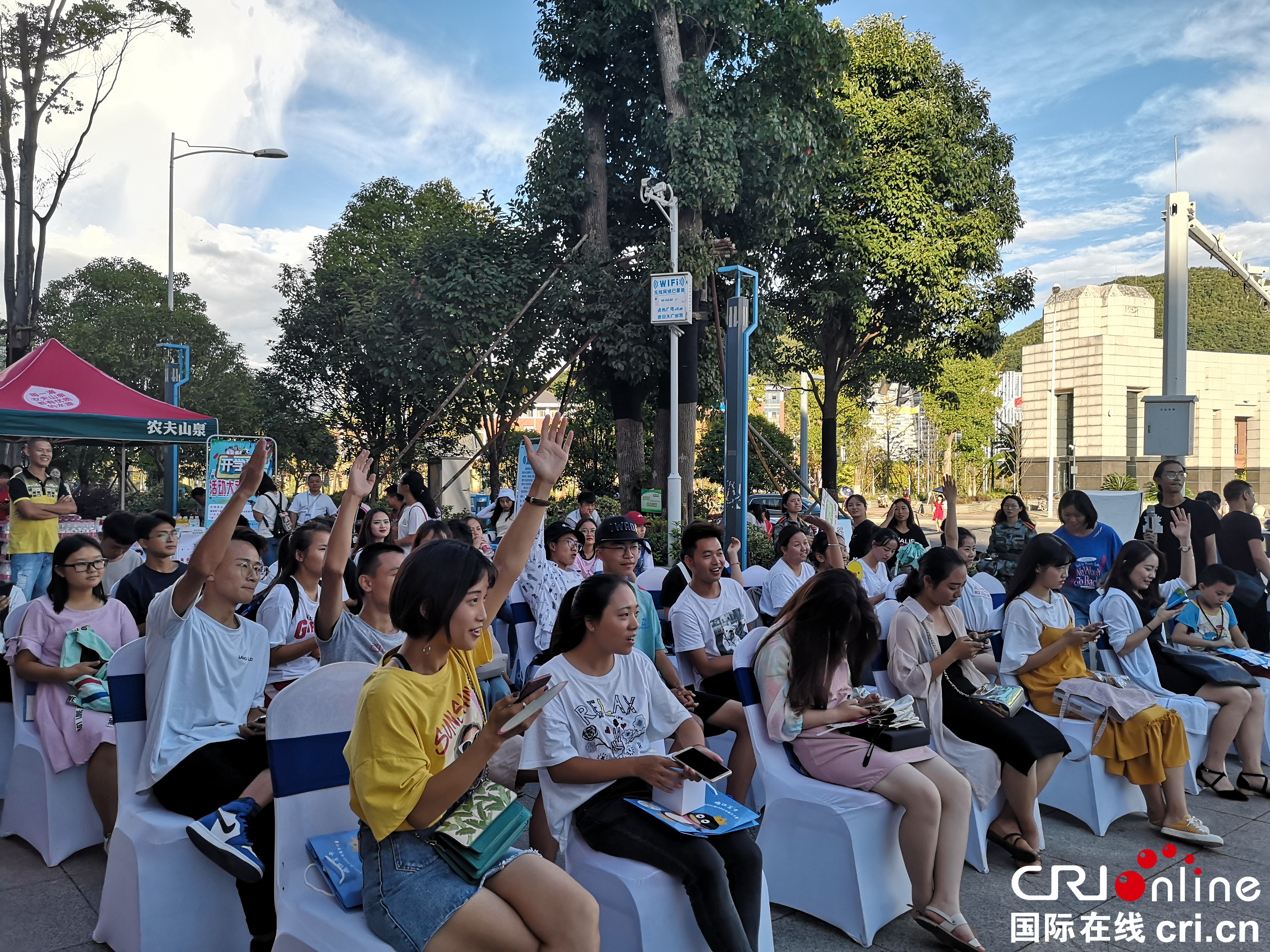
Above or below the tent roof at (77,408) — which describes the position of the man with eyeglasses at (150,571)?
below

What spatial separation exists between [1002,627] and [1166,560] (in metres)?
2.50

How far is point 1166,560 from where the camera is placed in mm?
6555

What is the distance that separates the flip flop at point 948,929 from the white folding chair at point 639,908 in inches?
33.6

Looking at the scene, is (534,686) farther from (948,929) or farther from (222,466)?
(222,466)

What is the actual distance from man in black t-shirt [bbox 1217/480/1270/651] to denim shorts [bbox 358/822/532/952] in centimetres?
587

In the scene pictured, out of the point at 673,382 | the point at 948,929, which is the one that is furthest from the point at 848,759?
the point at 673,382

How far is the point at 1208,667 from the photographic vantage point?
525cm

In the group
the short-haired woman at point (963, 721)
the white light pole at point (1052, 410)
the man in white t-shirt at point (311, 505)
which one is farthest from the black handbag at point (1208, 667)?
the white light pole at point (1052, 410)

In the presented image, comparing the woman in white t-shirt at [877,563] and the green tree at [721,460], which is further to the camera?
the green tree at [721,460]

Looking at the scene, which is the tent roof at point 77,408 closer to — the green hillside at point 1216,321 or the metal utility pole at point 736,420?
the metal utility pole at point 736,420

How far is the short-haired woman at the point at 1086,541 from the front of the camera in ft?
19.1

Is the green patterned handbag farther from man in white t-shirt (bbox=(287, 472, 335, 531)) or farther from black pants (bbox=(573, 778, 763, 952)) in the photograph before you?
man in white t-shirt (bbox=(287, 472, 335, 531))

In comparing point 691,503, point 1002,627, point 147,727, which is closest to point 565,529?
point 1002,627

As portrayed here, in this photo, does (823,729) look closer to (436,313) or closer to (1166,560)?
(1166,560)
